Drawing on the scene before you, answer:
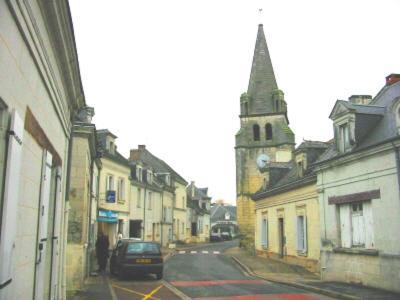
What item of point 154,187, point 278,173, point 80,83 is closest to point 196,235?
point 154,187

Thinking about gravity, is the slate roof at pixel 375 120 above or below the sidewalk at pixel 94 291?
above

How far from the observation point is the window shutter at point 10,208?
4457 millimetres

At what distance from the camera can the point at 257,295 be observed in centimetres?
1406

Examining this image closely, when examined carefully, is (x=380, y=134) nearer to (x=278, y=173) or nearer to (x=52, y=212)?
(x=52, y=212)

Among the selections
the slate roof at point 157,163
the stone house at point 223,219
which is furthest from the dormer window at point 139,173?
the stone house at point 223,219

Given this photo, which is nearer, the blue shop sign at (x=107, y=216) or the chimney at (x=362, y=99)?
the chimney at (x=362, y=99)

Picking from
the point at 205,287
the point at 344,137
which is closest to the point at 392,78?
the point at 344,137

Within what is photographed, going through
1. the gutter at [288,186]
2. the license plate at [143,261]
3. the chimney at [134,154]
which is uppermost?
the chimney at [134,154]

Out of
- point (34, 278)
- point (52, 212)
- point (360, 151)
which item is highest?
point (360, 151)

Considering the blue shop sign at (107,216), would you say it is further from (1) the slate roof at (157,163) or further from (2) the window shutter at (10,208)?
(2) the window shutter at (10,208)

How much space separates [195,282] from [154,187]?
997 inches

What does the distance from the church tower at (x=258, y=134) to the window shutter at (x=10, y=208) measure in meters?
40.7

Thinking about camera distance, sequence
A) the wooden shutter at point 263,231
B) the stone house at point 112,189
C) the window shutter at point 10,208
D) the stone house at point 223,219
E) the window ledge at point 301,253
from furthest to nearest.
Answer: the stone house at point 223,219 → the stone house at point 112,189 → the wooden shutter at point 263,231 → the window ledge at point 301,253 → the window shutter at point 10,208

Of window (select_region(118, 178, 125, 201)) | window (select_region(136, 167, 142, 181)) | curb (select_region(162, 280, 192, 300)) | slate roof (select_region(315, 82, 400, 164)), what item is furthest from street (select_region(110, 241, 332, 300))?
window (select_region(136, 167, 142, 181))
